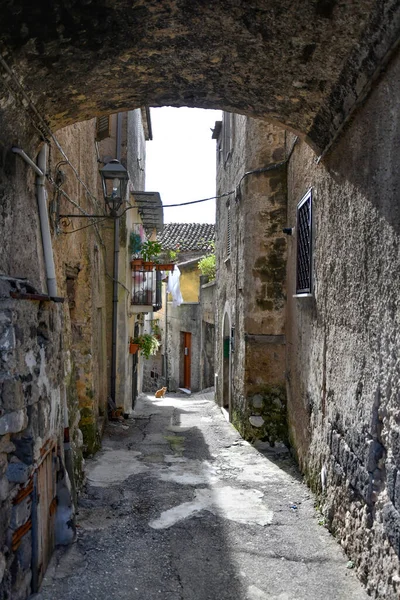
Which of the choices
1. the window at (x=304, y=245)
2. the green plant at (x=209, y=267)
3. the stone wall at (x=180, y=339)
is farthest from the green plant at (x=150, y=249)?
the stone wall at (x=180, y=339)

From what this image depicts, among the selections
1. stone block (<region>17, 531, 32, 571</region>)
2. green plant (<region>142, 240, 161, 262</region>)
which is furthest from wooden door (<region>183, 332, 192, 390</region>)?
stone block (<region>17, 531, 32, 571</region>)

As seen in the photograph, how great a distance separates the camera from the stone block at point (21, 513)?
2.93m

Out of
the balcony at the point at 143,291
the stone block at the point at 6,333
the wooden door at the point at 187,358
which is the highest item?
the balcony at the point at 143,291

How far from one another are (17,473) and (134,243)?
857 centimetres

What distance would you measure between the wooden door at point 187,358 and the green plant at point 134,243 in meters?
10.4

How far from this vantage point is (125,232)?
10.3m

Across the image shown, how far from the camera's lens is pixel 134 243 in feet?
36.8

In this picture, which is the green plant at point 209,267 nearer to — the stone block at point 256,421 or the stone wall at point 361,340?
the stone block at point 256,421

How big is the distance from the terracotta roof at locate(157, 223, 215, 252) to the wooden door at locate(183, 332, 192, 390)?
3.88 metres

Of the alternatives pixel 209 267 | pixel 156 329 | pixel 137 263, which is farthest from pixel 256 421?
pixel 156 329

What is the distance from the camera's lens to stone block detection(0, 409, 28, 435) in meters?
2.78

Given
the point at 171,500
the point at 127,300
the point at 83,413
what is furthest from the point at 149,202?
the point at 171,500

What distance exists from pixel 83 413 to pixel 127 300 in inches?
159

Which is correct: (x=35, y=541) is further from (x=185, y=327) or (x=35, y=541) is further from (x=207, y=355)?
(x=185, y=327)
